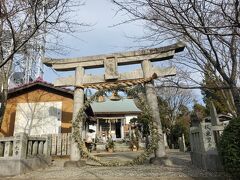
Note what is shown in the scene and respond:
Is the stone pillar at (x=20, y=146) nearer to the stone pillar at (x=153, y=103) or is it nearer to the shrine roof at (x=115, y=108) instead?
the stone pillar at (x=153, y=103)

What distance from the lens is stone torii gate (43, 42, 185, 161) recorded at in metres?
10.2

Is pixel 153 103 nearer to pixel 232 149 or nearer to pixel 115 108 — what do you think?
pixel 232 149

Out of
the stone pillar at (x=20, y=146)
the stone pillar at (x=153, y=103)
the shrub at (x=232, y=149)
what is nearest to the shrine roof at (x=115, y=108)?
the stone pillar at (x=153, y=103)

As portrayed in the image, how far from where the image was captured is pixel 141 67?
1073cm

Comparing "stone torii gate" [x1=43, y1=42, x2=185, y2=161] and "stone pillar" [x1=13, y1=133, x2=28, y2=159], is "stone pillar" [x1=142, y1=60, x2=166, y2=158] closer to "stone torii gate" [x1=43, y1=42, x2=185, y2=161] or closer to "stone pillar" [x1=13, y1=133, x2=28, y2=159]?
"stone torii gate" [x1=43, y1=42, x2=185, y2=161]

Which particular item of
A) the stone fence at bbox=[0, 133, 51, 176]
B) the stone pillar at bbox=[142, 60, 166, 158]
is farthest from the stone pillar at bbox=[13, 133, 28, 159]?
the stone pillar at bbox=[142, 60, 166, 158]

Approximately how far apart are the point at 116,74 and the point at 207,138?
186 inches

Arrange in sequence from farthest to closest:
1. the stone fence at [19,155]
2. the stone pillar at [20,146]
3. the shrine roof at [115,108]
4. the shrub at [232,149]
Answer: the shrine roof at [115,108], the stone pillar at [20,146], the stone fence at [19,155], the shrub at [232,149]

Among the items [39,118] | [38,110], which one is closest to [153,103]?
[39,118]

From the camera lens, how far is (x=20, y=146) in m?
8.20

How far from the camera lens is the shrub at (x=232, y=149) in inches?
196

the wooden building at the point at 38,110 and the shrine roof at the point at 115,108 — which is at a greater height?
the shrine roof at the point at 115,108

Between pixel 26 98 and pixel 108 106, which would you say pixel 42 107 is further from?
pixel 108 106

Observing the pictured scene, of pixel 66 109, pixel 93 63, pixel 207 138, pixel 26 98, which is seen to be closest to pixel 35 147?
pixel 93 63
